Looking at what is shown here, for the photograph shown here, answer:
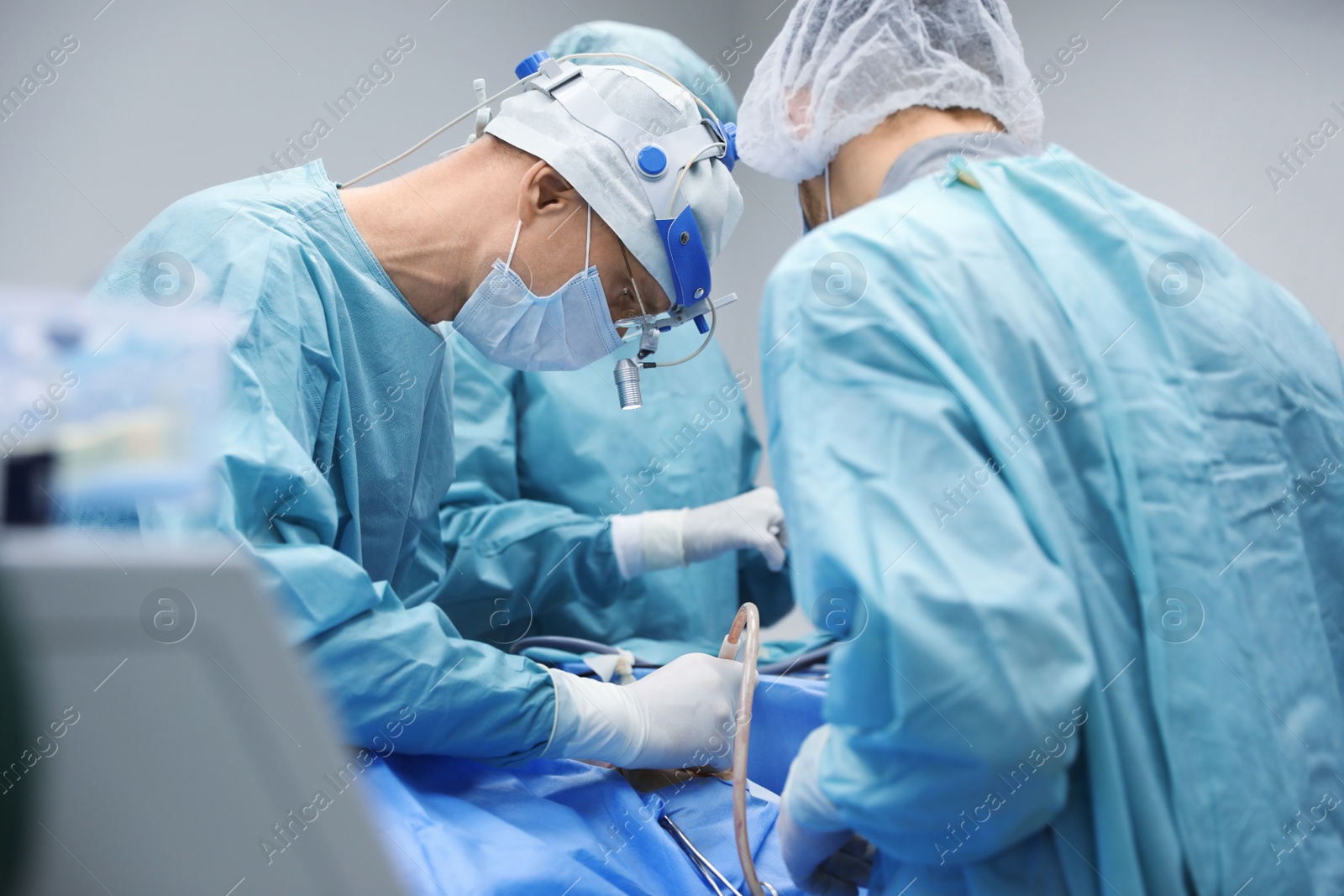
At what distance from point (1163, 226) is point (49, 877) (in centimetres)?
101

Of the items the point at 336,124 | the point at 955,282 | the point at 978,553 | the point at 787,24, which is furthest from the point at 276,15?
the point at 978,553

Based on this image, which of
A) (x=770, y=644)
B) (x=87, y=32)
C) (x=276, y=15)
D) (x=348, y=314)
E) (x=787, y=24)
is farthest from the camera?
(x=276, y=15)

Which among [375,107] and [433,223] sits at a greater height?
[375,107]

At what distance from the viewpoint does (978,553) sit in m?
0.74

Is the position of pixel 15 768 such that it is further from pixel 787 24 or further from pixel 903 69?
pixel 787 24

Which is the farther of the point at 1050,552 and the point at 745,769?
the point at 745,769

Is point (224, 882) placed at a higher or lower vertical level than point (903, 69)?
lower

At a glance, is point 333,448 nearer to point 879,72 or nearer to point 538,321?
point 538,321

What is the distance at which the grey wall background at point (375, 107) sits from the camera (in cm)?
196

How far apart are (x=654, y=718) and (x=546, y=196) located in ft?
2.83

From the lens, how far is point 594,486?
7.00 ft

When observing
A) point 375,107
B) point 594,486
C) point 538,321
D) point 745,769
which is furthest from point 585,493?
point 375,107

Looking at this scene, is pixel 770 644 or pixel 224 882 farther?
pixel 770 644

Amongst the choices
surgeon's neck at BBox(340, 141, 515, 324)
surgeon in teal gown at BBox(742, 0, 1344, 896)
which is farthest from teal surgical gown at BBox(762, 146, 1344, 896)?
surgeon's neck at BBox(340, 141, 515, 324)
